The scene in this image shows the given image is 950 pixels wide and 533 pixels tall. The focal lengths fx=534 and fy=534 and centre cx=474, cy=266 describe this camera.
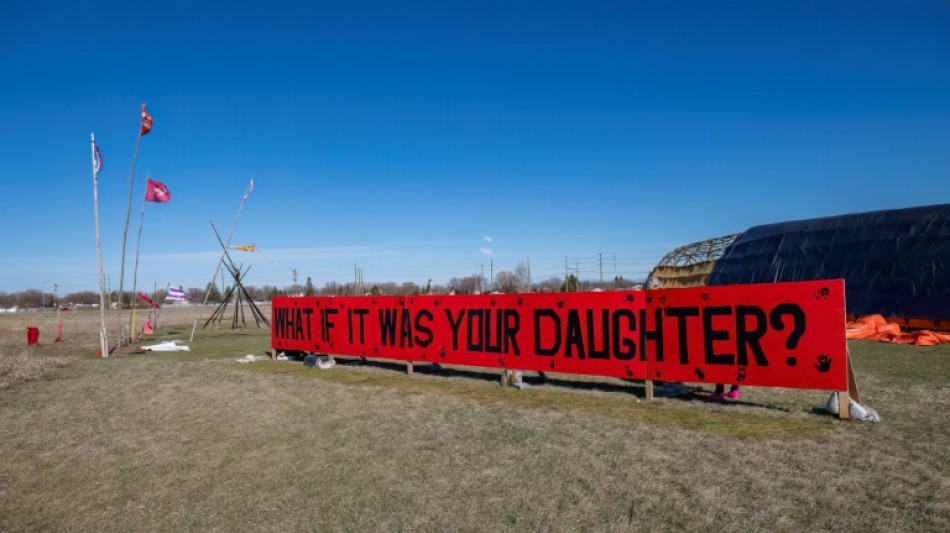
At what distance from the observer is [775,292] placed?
8016mm

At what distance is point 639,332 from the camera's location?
30.2ft

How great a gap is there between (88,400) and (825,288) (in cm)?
1235

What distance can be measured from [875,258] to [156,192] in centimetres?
3087

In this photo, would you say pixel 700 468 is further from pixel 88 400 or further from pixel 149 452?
pixel 88 400

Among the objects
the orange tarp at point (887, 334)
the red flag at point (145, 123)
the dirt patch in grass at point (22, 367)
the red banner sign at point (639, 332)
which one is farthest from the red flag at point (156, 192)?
the orange tarp at point (887, 334)

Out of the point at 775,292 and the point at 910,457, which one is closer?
the point at 910,457

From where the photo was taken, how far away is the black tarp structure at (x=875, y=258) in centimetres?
2194

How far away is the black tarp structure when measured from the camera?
21938mm

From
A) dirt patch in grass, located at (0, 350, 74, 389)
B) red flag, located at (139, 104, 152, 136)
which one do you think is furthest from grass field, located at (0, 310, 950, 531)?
red flag, located at (139, 104, 152, 136)

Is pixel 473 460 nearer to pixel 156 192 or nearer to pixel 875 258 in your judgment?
pixel 156 192

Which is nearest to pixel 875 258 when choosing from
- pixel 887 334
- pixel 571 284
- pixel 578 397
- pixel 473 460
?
pixel 887 334

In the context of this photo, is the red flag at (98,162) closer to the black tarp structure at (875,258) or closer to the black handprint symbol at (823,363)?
the black handprint symbol at (823,363)

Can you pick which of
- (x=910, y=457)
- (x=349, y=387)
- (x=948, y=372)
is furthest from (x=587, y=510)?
(x=948, y=372)

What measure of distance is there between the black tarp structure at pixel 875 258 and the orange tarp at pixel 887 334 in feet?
6.10
